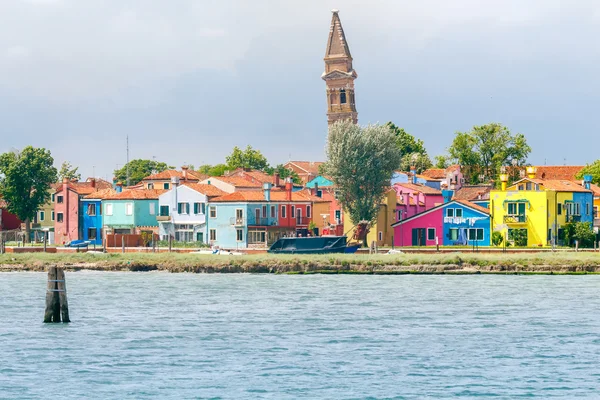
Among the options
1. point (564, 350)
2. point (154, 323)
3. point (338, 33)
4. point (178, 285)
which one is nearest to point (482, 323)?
point (564, 350)

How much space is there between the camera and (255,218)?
105m

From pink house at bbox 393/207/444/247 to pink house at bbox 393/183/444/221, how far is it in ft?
13.8

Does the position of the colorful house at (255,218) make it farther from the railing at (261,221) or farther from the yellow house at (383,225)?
the yellow house at (383,225)

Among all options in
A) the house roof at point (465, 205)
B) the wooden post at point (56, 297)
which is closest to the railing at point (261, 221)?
the house roof at point (465, 205)

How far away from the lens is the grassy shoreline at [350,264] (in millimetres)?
75938

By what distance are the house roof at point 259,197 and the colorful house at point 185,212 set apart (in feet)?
6.89

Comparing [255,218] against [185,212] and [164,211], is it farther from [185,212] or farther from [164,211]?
[164,211]

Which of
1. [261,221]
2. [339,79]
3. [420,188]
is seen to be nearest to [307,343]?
[261,221]

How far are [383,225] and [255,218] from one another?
10.6m

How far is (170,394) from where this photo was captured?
33000mm

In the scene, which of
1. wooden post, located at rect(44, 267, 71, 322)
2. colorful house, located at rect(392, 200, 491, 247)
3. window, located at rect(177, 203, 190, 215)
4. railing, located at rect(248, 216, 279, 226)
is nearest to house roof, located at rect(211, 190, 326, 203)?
railing, located at rect(248, 216, 279, 226)

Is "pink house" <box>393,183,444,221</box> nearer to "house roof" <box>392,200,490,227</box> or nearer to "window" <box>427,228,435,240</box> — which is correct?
"house roof" <box>392,200,490,227</box>

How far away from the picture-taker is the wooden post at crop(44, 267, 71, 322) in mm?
44594

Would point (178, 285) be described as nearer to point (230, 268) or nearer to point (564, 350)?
point (230, 268)
